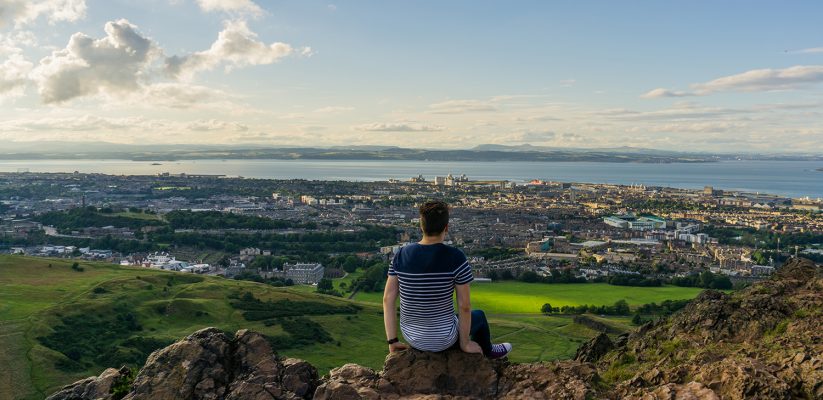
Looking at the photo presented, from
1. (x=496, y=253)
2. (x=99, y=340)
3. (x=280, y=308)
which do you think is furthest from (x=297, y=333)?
(x=496, y=253)

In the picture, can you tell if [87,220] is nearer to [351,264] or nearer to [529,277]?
[351,264]

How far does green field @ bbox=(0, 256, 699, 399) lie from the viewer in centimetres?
2770

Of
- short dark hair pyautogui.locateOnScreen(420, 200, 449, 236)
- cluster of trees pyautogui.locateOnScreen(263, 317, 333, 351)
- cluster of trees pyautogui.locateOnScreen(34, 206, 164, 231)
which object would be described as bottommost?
cluster of trees pyautogui.locateOnScreen(263, 317, 333, 351)

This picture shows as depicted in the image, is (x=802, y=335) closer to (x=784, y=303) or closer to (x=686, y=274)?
(x=784, y=303)

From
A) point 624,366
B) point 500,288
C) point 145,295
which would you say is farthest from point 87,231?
point 624,366

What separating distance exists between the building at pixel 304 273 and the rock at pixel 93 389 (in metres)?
49.9

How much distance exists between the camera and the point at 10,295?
127 ft

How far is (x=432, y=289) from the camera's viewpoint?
633cm

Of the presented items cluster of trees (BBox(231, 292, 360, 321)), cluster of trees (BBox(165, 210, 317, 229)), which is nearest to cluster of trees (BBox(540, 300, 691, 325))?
cluster of trees (BBox(231, 292, 360, 321))

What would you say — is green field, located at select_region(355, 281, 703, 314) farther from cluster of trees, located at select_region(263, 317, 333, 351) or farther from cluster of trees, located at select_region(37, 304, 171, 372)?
cluster of trees, located at select_region(37, 304, 171, 372)

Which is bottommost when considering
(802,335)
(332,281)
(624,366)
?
(332,281)

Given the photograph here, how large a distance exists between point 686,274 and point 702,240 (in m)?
28.9

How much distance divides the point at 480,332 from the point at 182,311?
35478 millimetres

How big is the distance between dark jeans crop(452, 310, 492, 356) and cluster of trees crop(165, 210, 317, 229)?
85.4 meters
